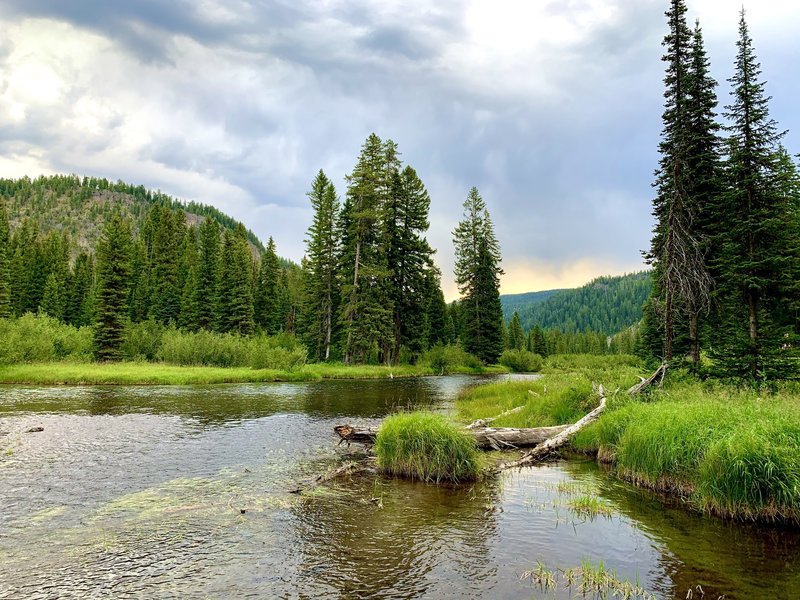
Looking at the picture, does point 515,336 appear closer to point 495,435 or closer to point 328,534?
point 495,435

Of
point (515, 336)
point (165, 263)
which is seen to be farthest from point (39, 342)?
point (515, 336)

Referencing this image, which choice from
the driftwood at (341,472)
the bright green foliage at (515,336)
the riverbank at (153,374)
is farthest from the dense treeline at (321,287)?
the driftwood at (341,472)

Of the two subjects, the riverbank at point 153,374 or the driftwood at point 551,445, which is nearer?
the driftwood at point 551,445

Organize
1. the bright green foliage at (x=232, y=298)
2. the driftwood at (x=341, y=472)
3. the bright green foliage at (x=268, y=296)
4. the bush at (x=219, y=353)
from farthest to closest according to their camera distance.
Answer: the bright green foliage at (x=268, y=296) < the bright green foliage at (x=232, y=298) < the bush at (x=219, y=353) < the driftwood at (x=341, y=472)

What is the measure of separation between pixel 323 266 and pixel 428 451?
49.5 m

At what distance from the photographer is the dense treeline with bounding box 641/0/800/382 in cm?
1955

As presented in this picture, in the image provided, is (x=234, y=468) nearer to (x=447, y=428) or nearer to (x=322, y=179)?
(x=447, y=428)

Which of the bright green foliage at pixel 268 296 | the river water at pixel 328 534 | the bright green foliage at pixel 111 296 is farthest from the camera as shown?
the bright green foliage at pixel 268 296

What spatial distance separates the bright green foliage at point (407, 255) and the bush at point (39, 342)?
31949 mm

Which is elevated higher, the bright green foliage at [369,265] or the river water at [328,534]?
the bright green foliage at [369,265]

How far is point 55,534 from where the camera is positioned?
8320 mm

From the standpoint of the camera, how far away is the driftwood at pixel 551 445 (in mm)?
13633

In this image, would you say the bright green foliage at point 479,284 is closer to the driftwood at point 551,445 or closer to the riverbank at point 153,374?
the riverbank at point 153,374

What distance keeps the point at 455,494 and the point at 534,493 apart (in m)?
1.88
